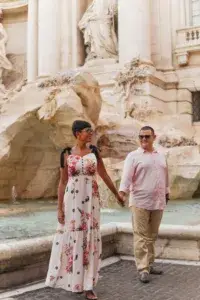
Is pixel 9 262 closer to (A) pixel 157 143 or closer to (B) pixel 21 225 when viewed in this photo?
(B) pixel 21 225

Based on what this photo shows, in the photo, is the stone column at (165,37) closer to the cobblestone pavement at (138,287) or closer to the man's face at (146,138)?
the man's face at (146,138)

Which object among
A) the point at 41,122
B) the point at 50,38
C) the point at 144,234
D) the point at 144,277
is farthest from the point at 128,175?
the point at 50,38

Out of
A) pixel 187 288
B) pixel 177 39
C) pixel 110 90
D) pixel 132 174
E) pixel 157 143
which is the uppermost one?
pixel 177 39

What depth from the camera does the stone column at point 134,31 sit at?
13469 millimetres

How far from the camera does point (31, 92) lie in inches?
347

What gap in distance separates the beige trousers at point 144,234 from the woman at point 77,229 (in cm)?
61

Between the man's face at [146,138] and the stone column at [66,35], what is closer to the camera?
the man's face at [146,138]

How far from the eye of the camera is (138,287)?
343cm

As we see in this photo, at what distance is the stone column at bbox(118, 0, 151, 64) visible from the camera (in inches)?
530

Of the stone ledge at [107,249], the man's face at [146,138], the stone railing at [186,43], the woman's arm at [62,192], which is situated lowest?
the stone ledge at [107,249]

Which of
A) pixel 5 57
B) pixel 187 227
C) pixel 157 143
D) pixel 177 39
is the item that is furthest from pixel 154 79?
pixel 187 227

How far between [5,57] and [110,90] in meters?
7.03

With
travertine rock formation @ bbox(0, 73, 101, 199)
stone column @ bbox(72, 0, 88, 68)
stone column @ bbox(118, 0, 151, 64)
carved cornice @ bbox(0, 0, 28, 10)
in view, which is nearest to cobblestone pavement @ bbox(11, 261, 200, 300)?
travertine rock formation @ bbox(0, 73, 101, 199)

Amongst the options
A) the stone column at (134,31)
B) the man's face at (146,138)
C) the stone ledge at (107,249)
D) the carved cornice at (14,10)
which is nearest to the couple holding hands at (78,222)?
the stone ledge at (107,249)
